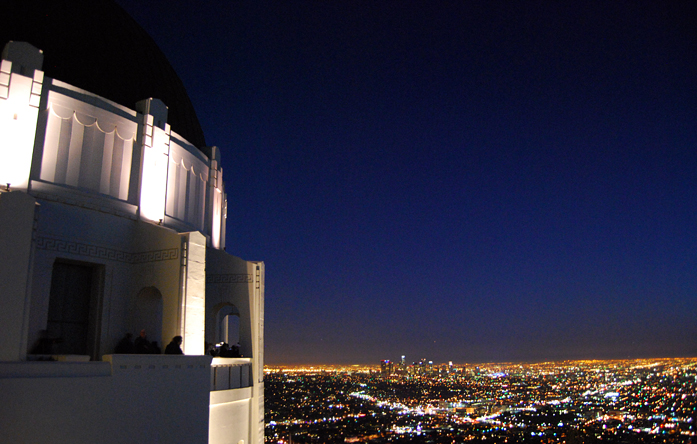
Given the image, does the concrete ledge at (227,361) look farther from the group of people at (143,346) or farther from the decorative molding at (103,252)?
the decorative molding at (103,252)

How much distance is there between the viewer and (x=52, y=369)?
7.08 meters

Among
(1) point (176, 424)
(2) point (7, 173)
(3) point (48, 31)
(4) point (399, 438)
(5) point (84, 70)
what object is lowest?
(4) point (399, 438)

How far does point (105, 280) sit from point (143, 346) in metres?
1.90

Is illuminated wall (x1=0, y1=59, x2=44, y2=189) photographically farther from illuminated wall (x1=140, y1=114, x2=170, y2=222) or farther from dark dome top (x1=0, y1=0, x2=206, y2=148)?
illuminated wall (x1=140, y1=114, x2=170, y2=222)

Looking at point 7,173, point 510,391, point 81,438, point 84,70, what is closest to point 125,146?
point 84,70

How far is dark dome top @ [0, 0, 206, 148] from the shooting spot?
36.8 feet

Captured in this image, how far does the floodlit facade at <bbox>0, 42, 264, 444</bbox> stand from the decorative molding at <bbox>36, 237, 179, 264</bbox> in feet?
0.08

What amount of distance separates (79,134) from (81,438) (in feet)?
21.2

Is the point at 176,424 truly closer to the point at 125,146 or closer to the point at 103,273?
the point at 103,273

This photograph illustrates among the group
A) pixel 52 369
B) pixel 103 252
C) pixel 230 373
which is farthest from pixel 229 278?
pixel 52 369

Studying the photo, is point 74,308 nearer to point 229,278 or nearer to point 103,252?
point 103,252

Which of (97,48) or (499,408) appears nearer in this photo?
(97,48)

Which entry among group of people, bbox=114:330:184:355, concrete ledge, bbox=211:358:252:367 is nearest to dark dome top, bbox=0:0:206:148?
group of people, bbox=114:330:184:355

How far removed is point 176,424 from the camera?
8586 mm
